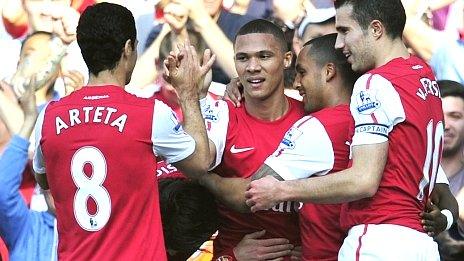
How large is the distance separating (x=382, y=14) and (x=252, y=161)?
95 centimetres

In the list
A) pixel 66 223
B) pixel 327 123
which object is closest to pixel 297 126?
pixel 327 123

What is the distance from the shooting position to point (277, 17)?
20.7 ft

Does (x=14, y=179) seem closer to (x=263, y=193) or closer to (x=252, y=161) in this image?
(x=252, y=161)

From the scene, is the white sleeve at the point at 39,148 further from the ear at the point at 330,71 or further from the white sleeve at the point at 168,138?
the ear at the point at 330,71

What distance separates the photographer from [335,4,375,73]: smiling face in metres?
4.22

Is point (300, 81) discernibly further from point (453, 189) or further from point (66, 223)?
point (453, 189)

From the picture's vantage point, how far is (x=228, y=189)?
4594 millimetres

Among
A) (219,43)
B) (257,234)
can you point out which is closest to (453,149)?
(219,43)

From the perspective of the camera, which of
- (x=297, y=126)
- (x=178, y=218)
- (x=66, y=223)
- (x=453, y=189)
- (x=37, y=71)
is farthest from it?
(x=37, y=71)

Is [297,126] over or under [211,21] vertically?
under

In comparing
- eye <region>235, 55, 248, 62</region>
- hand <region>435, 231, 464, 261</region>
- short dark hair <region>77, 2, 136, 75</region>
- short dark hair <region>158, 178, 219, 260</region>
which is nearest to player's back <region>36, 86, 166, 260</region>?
short dark hair <region>77, 2, 136, 75</region>

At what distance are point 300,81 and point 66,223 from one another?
1262mm

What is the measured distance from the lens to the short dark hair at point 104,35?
4059 mm

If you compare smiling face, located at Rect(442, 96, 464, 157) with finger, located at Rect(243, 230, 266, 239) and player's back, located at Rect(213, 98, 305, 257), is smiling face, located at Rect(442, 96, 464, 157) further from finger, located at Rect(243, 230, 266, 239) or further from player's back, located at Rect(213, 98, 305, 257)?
finger, located at Rect(243, 230, 266, 239)
